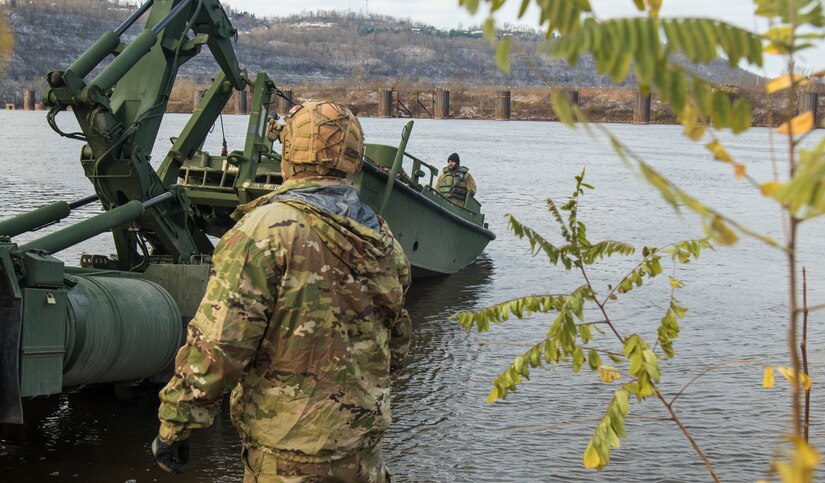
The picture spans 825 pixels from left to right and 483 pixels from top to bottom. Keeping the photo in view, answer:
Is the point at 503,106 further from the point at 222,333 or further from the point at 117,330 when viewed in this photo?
the point at 222,333

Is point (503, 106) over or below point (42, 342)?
below

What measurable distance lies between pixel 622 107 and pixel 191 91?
42.1 m

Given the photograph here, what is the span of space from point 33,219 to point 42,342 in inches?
81.1

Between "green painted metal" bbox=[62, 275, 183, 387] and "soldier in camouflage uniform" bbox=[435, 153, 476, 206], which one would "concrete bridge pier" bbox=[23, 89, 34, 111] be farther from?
"green painted metal" bbox=[62, 275, 183, 387]

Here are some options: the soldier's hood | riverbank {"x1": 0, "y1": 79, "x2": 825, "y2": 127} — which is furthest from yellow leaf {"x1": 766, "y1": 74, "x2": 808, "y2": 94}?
riverbank {"x1": 0, "y1": 79, "x2": 825, "y2": 127}

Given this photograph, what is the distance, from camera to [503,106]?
97.3 metres

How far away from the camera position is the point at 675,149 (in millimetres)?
52500

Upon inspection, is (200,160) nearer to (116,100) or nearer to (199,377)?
(116,100)

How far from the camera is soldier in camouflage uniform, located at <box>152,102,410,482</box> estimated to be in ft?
10.8

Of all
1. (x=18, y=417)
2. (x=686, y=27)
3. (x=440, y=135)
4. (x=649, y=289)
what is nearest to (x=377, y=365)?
(x=686, y=27)

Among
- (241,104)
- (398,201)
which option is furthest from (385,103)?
(398,201)

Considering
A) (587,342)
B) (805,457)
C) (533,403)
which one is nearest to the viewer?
(805,457)

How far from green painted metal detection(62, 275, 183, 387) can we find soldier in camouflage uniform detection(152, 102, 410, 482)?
3374 millimetres

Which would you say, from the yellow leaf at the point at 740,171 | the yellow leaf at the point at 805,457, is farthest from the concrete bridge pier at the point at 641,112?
the yellow leaf at the point at 805,457
